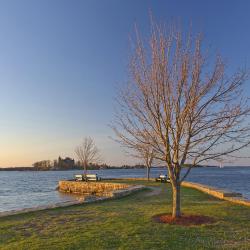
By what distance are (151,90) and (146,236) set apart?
4.74m

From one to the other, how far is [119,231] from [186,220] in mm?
2538

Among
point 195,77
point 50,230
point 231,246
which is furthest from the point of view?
point 195,77

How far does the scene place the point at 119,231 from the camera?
31.0ft

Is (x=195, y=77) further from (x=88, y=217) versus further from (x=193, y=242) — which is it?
(x=88, y=217)

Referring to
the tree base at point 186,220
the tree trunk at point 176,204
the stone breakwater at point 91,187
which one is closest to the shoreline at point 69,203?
the tree base at point 186,220

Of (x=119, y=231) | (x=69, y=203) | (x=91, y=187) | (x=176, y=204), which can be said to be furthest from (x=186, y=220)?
(x=91, y=187)

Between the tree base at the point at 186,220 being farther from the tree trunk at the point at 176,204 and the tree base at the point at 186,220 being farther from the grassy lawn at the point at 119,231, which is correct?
the grassy lawn at the point at 119,231

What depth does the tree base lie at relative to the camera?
34.7ft

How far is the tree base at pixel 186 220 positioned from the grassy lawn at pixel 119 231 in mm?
298

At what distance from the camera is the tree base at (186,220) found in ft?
34.7

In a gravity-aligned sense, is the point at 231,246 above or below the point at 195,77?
below

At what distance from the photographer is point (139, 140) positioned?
12039mm

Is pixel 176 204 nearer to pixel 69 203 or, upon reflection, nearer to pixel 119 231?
pixel 119 231

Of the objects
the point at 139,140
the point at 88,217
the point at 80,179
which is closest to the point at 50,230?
the point at 88,217
